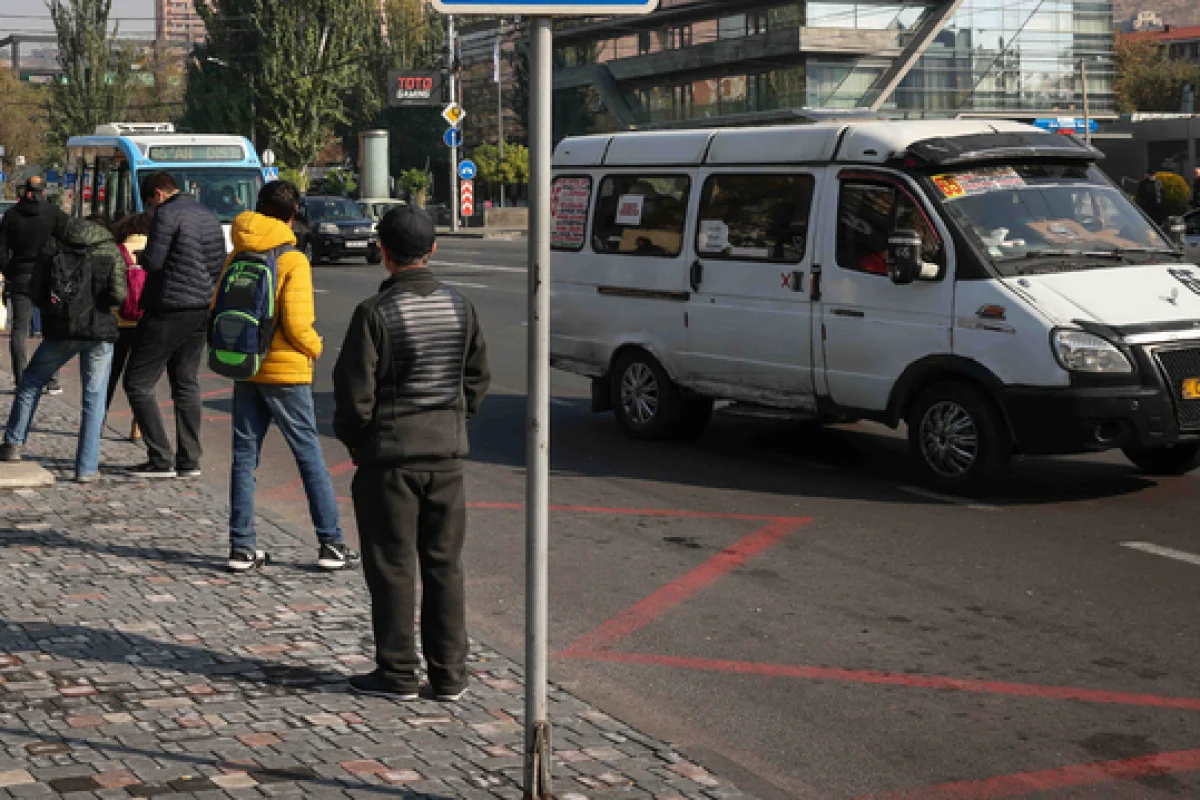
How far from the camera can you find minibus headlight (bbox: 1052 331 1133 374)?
909 centimetres

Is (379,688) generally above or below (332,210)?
below

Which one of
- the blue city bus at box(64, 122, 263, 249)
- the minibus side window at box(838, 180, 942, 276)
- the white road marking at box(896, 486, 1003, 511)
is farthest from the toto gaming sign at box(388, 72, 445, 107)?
the white road marking at box(896, 486, 1003, 511)

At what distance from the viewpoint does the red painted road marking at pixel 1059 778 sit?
499 cm

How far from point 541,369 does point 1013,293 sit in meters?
5.45

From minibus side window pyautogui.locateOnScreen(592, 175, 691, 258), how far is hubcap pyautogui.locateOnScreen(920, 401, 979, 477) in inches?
A: 93.7

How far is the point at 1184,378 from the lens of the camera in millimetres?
9148

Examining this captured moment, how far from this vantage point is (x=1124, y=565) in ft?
26.0

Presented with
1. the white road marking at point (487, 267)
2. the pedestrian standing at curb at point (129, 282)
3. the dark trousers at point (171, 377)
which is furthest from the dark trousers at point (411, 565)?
the white road marking at point (487, 267)

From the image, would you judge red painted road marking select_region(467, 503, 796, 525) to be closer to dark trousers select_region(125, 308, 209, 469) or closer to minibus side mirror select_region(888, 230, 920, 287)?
minibus side mirror select_region(888, 230, 920, 287)

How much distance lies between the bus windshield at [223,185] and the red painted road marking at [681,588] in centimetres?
1771

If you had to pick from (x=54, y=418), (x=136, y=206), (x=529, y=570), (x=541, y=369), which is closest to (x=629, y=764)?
(x=529, y=570)

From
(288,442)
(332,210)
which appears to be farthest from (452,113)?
(288,442)

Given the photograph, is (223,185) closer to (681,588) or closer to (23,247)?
(23,247)

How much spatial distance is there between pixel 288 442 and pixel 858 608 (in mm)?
2648
